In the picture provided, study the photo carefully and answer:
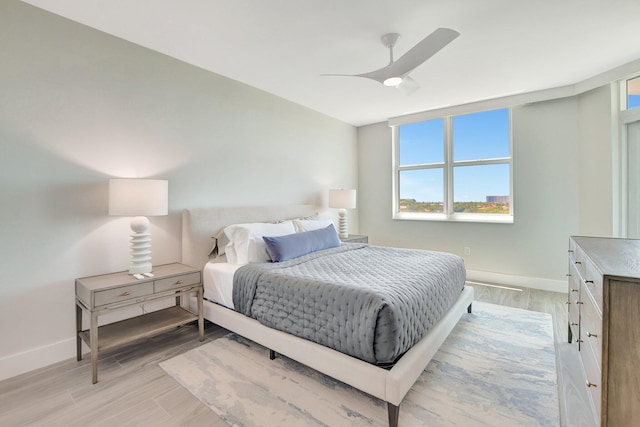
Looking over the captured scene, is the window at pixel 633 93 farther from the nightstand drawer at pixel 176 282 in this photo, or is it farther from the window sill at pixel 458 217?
the nightstand drawer at pixel 176 282

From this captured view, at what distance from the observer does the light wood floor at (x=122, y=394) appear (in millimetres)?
1638

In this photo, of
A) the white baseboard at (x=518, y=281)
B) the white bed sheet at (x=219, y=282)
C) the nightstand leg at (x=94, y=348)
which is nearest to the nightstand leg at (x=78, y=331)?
the nightstand leg at (x=94, y=348)

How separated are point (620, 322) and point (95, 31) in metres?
3.81

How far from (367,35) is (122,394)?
319 cm

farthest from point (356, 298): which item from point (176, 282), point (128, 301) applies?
point (128, 301)

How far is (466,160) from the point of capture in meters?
4.55

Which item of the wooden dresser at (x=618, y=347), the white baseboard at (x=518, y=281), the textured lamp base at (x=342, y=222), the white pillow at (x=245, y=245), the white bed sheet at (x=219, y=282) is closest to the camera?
the wooden dresser at (x=618, y=347)

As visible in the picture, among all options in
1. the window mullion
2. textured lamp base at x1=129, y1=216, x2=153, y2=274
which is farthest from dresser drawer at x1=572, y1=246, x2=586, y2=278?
textured lamp base at x1=129, y1=216, x2=153, y2=274

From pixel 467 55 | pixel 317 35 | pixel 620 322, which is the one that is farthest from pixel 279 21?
pixel 620 322

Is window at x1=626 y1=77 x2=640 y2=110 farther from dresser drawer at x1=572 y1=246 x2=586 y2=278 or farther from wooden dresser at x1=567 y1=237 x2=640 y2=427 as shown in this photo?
wooden dresser at x1=567 y1=237 x2=640 y2=427

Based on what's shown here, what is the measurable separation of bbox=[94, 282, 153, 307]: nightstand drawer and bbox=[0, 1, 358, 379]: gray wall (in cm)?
50

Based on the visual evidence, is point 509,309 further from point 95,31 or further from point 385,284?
point 95,31

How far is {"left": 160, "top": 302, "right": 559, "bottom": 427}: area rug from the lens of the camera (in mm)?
1632

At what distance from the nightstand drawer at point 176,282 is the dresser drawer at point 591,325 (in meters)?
2.63
